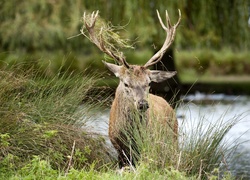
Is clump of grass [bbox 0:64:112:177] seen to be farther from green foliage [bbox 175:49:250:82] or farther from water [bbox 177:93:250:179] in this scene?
green foliage [bbox 175:49:250:82]

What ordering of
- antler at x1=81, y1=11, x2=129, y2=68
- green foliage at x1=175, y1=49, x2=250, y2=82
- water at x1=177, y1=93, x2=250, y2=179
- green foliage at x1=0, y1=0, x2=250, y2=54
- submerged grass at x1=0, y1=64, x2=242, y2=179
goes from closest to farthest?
1. submerged grass at x1=0, y1=64, x2=242, y2=179
2. water at x1=177, y1=93, x2=250, y2=179
3. antler at x1=81, y1=11, x2=129, y2=68
4. green foliage at x1=0, y1=0, x2=250, y2=54
5. green foliage at x1=175, y1=49, x2=250, y2=82


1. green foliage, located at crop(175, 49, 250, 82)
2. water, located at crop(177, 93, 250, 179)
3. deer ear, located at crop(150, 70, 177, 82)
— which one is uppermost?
deer ear, located at crop(150, 70, 177, 82)

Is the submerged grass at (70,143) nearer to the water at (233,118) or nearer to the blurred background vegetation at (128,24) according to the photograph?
the water at (233,118)

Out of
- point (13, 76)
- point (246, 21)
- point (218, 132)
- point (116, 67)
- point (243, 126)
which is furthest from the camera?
point (246, 21)

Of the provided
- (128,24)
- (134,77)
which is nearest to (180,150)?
(134,77)

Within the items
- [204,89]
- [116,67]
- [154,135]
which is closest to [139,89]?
[116,67]

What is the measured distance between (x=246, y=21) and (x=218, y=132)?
7.23 metres

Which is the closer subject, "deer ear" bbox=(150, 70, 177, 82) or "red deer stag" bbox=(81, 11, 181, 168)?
"red deer stag" bbox=(81, 11, 181, 168)

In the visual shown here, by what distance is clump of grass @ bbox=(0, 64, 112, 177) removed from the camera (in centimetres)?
677

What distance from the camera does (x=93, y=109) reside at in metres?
7.87

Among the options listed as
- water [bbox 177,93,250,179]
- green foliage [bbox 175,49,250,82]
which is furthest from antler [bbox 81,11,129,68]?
green foliage [bbox 175,49,250,82]

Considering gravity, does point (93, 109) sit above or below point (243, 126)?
above

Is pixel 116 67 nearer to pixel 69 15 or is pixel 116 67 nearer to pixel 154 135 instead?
pixel 154 135

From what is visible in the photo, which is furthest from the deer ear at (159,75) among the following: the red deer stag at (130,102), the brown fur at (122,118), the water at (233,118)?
the water at (233,118)
